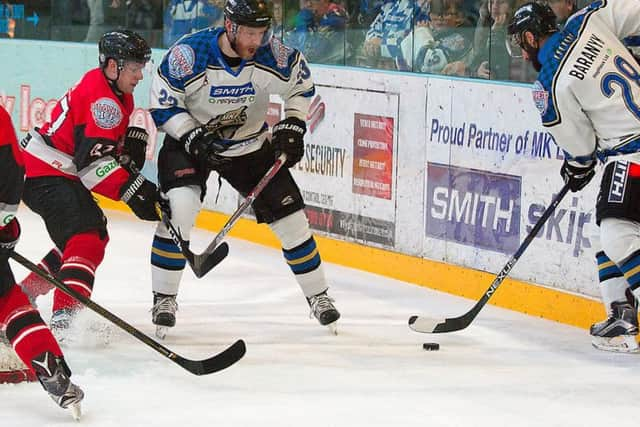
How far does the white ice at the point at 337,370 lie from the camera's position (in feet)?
11.5

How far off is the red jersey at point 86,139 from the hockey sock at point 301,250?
0.60 m

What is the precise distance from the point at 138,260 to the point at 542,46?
8.08 feet

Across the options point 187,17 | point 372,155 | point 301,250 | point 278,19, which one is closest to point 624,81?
point 301,250

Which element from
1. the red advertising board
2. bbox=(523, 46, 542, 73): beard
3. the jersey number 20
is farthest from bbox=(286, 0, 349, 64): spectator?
the jersey number 20

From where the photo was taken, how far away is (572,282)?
4.72 meters

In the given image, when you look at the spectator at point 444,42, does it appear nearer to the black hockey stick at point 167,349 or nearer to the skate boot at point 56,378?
the black hockey stick at point 167,349

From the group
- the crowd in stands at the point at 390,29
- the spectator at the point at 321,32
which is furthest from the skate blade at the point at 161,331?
the spectator at the point at 321,32

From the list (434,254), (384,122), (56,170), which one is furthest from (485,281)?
(56,170)

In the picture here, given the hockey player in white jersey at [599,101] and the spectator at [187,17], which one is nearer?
the hockey player in white jersey at [599,101]

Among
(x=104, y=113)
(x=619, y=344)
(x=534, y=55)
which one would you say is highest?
(x=534, y=55)

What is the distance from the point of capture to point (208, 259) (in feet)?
14.8

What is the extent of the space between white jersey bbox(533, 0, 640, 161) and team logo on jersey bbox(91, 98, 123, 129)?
1.26 meters

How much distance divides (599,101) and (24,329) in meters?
1.72

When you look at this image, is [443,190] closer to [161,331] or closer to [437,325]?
[437,325]
